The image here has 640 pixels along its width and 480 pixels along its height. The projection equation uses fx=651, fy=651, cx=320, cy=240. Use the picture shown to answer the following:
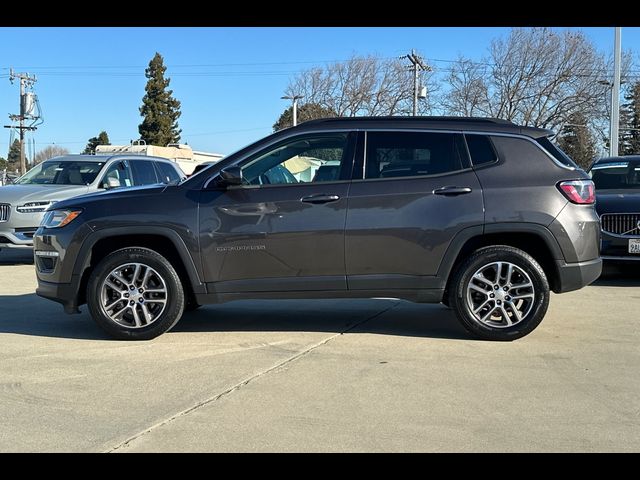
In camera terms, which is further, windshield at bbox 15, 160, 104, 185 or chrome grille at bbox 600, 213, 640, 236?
windshield at bbox 15, 160, 104, 185

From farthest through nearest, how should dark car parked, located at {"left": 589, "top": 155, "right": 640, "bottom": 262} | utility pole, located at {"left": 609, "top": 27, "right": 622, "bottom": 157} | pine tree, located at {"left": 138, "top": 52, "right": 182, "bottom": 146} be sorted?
1. pine tree, located at {"left": 138, "top": 52, "right": 182, "bottom": 146}
2. utility pole, located at {"left": 609, "top": 27, "right": 622, "bottom": 157}
3. dark car parked, located at {"left": 589, "top": 155, "right": 640, "bottom": 262}

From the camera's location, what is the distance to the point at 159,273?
19.1 ft

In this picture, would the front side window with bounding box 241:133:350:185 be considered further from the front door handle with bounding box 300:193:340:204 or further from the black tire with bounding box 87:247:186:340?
the black tire with bounding box 87:247:186:340

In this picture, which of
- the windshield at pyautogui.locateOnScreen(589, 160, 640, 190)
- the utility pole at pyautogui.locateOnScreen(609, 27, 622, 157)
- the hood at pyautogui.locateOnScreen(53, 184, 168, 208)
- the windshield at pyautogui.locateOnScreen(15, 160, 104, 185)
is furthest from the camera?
the utility pole at pyautogui.locateOnScreen(609, 27, 622, 157)

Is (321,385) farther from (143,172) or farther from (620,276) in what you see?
(143,172)

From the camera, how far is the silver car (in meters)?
11.0

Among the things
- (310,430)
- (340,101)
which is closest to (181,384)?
(310,430)

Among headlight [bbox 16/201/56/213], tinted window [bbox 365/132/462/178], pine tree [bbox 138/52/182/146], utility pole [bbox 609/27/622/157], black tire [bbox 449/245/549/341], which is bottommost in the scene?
black tire [bbox 449/245/549/341]

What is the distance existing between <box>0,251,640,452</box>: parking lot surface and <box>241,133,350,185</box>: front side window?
1.46m

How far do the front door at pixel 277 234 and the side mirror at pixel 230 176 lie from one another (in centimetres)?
8

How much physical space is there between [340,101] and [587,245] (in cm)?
4321

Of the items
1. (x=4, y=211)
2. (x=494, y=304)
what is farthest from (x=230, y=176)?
(x=4, y=211)

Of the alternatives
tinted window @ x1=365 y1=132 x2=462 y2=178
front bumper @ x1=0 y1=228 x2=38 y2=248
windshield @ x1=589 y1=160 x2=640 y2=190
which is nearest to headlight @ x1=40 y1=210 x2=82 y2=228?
tinted window @ x1=365 y1=132 x2=462 y2=178

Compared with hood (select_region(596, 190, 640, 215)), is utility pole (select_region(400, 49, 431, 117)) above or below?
above
